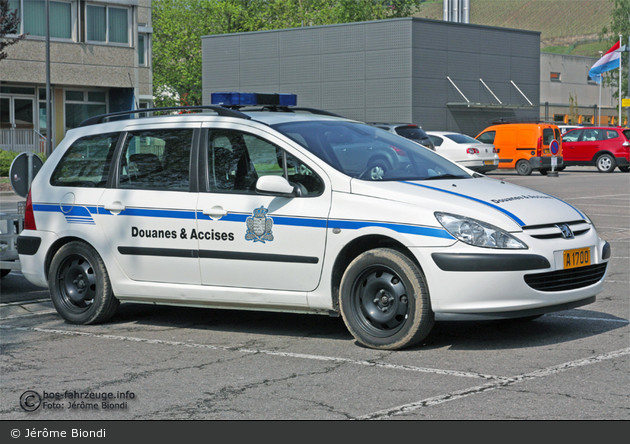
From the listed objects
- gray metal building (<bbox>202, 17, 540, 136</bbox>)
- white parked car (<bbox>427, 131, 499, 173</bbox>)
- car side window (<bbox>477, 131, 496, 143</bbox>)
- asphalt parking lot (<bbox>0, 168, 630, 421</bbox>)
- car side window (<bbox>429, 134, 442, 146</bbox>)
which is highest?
gray metal building (<bbox>202, 17, 540, 136</bbox>)

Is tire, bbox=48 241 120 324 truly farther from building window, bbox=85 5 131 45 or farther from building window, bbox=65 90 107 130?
building window, bbox=85 5 131 45

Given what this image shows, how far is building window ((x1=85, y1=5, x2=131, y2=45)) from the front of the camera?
126 ft

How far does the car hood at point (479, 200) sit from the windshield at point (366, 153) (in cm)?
23

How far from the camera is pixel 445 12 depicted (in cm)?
6375

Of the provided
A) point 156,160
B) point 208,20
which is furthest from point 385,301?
point 208,20

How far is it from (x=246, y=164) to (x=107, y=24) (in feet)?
113

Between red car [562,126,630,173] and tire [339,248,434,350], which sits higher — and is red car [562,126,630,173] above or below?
above

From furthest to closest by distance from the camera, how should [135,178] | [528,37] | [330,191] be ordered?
1. [528,37]
2. [135,178]
3. [330,191]

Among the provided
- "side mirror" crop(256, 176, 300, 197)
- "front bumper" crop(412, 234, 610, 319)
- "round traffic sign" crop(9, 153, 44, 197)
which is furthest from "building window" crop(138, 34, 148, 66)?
"front bumper" crop(412, 234, 610, 319)

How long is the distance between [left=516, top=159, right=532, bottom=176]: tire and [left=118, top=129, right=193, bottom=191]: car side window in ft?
85.3

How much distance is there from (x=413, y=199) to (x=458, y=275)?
23.0 inches

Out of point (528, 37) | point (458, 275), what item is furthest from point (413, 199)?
point (528, 37)

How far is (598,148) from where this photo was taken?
33812 mm
